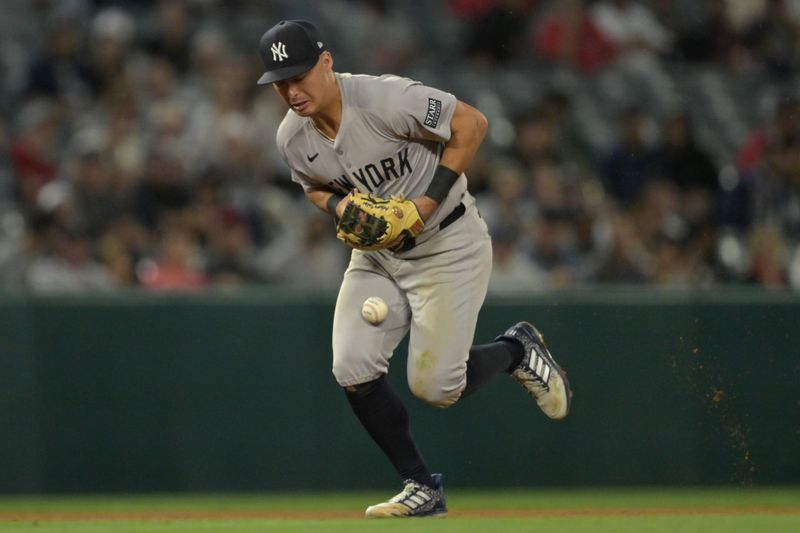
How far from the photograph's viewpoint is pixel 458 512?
762 centimetres

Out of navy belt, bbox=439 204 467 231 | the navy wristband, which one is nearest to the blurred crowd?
navy belt, bbox=439 204 467 231

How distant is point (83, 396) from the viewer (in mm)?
9055

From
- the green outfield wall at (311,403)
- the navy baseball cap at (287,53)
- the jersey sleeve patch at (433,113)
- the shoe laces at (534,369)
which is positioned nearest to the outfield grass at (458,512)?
the green outfield wall at (311,403)

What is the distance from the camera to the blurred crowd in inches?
400

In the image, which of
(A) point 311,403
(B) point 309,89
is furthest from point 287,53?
(A) point 311,403

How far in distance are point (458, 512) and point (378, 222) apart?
89.0 inches

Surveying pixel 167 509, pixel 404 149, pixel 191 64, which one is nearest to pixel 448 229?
pixel 404 149

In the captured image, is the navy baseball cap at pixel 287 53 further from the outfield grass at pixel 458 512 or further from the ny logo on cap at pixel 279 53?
the outfield grass at pixel 458 512

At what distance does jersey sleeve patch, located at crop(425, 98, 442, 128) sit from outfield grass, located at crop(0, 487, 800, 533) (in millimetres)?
1599

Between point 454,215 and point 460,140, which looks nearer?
point 460,140

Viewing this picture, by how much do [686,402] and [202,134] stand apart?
14.1 feet

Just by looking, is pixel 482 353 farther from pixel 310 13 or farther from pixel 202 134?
pixel 310 13

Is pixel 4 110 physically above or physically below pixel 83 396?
above

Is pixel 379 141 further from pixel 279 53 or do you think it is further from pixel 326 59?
pixel 279 53
